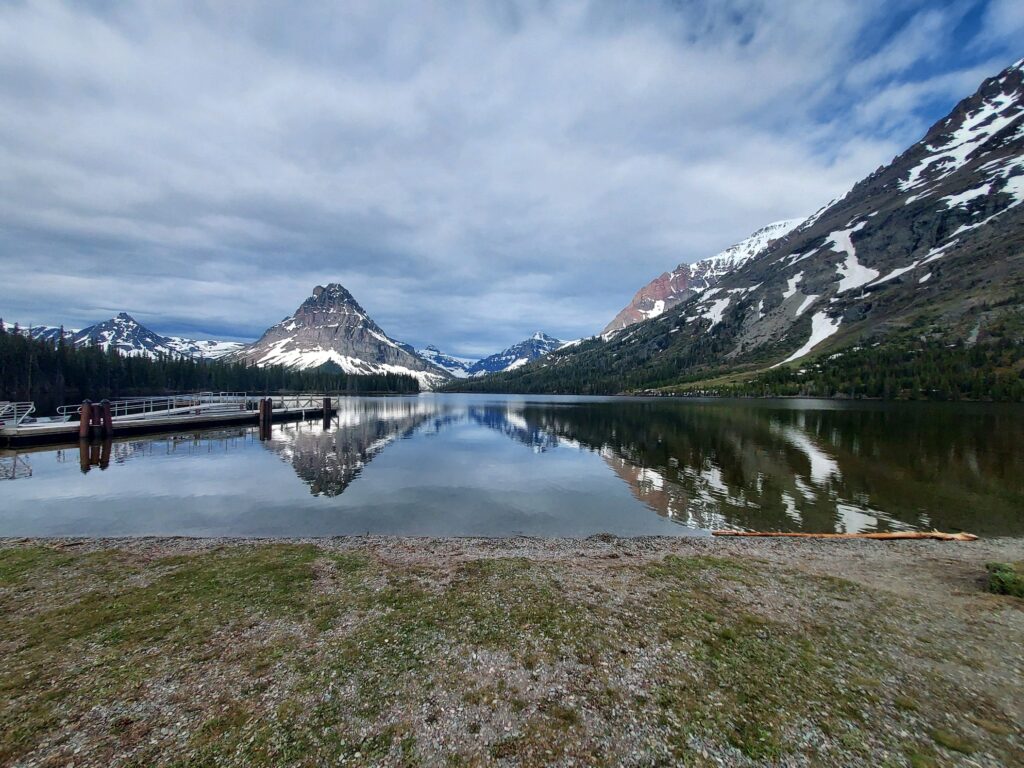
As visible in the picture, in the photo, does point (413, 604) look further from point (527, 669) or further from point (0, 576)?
point (0, 576)

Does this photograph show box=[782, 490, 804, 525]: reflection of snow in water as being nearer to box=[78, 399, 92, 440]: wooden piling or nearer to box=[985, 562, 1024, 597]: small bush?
box=[985, 562, 1024, 597]: small bush

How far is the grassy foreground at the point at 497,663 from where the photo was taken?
27.5 feet

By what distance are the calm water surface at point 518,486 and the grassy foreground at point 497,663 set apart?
9019 mm

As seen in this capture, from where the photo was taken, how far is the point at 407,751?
323 inches

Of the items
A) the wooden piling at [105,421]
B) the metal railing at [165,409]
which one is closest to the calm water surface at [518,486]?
the wooden piling at [105,421]

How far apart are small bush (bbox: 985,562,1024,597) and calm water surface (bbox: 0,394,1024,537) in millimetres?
9850

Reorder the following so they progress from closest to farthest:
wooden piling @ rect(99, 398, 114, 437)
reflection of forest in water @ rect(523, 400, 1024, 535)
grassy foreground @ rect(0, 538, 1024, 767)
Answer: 1. grassy foreground @ rect(0, 538, 1024, 767)
2. reflection of forest in water @ rect(523, 400, 1024, 535)
3. wooden piling @ rect(99, 398, 114, 437)

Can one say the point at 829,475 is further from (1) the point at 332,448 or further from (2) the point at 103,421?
(2) the point at 103,421

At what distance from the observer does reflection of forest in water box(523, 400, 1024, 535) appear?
28953 mm

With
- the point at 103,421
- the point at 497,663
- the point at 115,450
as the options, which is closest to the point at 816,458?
the point at 497,663

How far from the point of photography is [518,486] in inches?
1524

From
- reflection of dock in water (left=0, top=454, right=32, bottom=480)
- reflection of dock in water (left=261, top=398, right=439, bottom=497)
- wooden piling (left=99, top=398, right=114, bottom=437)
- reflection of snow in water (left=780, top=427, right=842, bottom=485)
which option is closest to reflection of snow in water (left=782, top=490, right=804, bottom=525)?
reflection of snow in water (left=780, top=427, right=842, bottom=485)

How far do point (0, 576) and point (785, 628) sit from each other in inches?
1091

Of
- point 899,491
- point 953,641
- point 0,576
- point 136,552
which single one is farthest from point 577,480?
point 0,576
